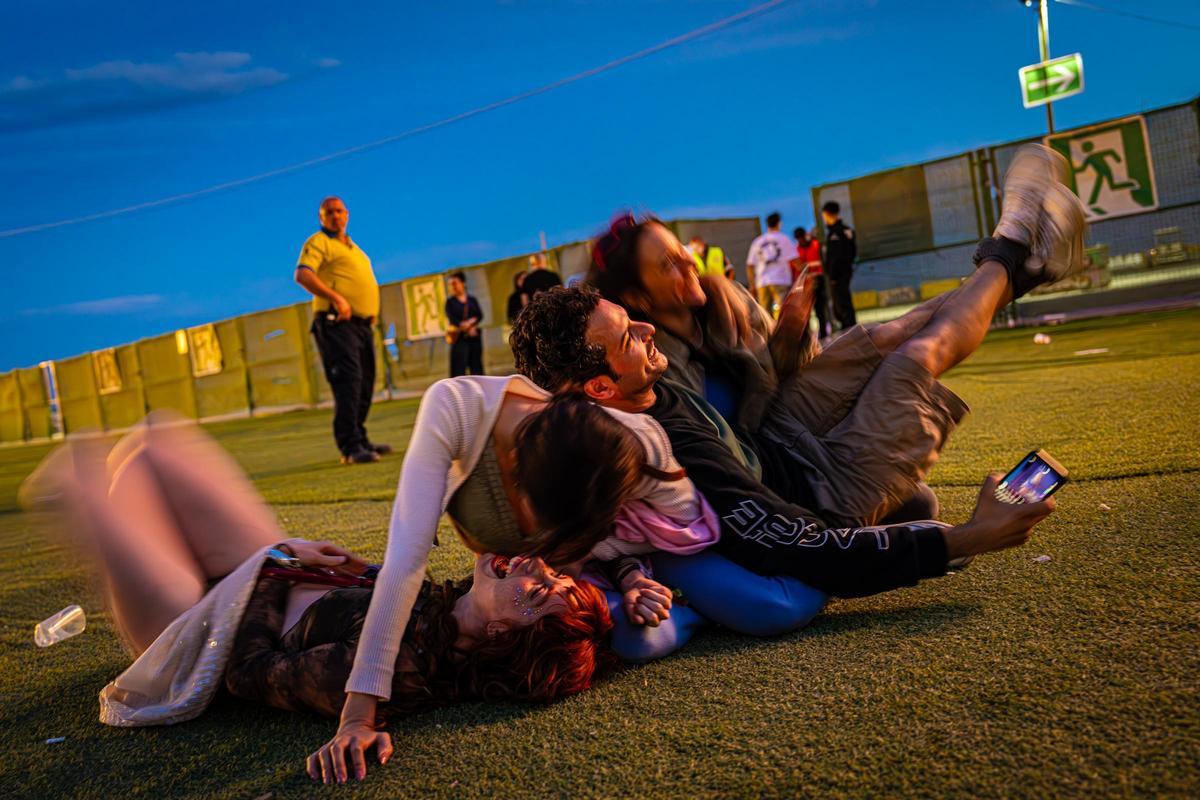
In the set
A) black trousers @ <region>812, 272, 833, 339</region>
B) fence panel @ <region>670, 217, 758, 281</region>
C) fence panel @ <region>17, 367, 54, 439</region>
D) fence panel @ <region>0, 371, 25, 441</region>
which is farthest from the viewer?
fence panel @ <region>0, 371, 25, 441</region>

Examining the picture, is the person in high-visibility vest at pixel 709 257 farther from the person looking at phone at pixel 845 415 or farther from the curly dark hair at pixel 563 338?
the curly dark hair at pixel 563 338

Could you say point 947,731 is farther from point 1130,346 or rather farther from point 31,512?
point 1130,346

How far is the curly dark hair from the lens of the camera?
2.14 m

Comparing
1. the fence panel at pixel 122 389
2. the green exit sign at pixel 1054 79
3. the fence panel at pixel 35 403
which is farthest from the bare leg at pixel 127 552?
the fence panel at pixel 35 403

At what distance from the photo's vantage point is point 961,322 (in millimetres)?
2584

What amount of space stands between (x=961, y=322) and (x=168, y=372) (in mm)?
22587

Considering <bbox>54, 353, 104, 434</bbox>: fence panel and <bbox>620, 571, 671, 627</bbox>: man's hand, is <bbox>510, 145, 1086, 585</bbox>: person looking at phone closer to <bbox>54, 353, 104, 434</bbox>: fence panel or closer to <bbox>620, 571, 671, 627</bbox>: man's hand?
<bbox>620, 571, 671, 627</bbox>: man's hand

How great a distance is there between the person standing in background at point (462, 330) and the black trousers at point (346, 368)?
14.5ft

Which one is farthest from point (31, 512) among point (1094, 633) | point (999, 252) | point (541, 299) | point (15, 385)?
point (15, 385)

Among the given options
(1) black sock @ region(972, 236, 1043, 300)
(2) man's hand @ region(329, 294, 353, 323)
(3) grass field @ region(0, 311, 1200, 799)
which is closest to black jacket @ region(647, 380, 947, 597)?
(3) grass field @ region(0, 311, 1200, 799)

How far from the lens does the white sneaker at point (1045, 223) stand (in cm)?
271

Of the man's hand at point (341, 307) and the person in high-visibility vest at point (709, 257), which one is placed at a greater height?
the person in high-visibility vest at point (709, 257)

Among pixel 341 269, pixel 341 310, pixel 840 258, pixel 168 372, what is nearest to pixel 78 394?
pixel 168 372

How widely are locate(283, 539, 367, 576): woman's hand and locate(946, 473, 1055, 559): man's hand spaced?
1.31 m
